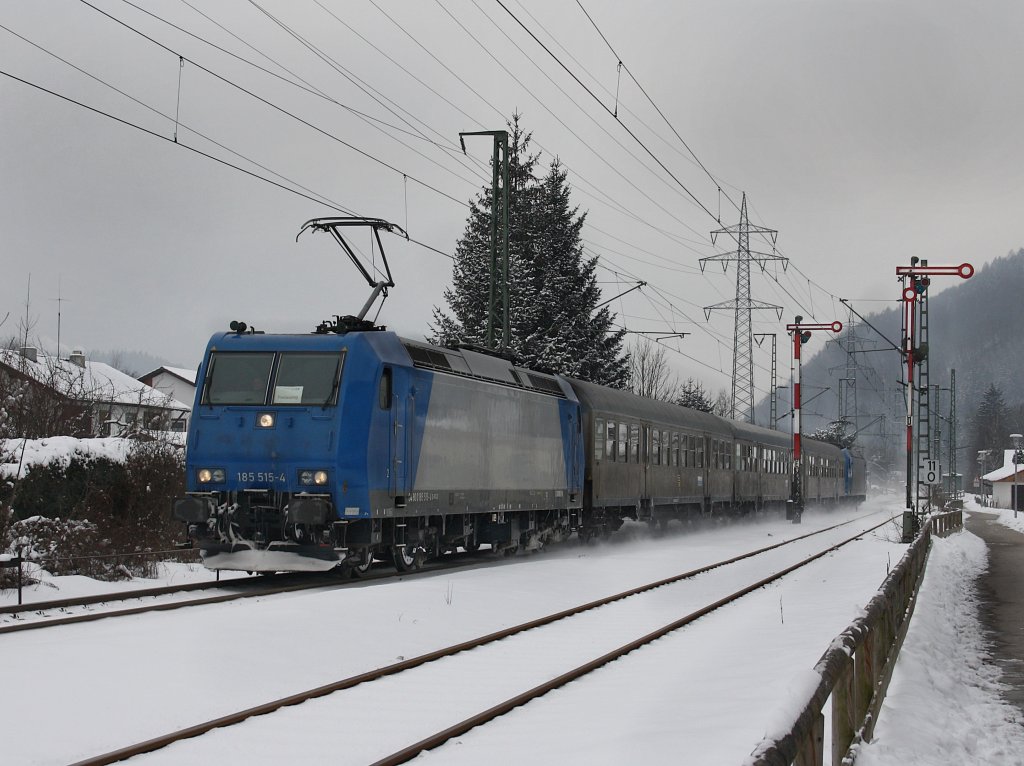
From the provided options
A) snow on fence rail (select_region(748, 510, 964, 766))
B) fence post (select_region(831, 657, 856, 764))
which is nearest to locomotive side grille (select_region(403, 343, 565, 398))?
snow on fence rail (select_region(748, 510, 964, 766))

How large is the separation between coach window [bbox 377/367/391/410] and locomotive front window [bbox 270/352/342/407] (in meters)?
0.62

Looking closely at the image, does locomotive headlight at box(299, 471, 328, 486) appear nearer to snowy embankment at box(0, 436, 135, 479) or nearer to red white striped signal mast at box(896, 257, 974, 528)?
snowy embankment at box(0, 436, 135, 479)

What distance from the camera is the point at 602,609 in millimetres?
14930

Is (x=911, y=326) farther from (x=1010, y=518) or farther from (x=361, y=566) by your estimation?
(x=1010, y=518)

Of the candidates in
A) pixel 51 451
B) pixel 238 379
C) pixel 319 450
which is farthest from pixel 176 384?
pixel 319 450

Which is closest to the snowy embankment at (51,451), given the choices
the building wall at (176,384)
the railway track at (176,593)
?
the railway track at (176,593)

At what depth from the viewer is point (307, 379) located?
1633 centimetres

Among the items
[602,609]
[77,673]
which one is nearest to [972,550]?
[602,609]

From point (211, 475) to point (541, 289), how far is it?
30.3m

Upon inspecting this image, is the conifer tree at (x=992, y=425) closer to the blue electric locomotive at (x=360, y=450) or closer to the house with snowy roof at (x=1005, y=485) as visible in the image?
the house with snowy roof at (x=1005, y=485)

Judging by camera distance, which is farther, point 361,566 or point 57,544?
point 361,566

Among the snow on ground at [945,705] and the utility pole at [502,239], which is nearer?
the snow on ground at [945,705]

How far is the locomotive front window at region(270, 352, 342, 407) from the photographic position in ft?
52.9

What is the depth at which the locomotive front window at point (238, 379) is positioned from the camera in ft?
54.3
